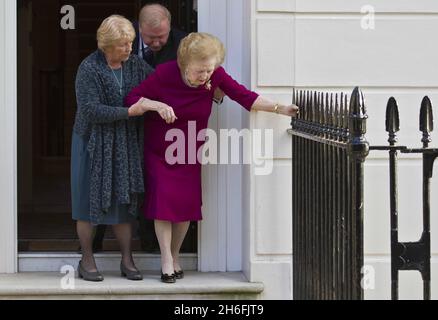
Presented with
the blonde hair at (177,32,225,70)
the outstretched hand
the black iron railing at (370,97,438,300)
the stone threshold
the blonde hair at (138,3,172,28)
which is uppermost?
the blonde hair at (138,3,172,28)

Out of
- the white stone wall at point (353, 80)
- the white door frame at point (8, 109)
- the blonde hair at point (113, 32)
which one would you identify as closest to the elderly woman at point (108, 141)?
the blonde hair at point (113, 32)

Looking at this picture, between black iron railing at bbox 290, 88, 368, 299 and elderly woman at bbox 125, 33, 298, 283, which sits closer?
black iron railing at bbox 290, 88, 368, 299

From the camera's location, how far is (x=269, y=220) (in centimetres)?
605

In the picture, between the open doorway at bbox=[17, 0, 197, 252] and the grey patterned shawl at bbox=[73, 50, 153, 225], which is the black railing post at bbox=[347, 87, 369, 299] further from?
the open doorway at bbox=[17, 0, 197, 252]

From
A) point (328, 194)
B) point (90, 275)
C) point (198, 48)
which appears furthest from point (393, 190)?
point (90, 275)

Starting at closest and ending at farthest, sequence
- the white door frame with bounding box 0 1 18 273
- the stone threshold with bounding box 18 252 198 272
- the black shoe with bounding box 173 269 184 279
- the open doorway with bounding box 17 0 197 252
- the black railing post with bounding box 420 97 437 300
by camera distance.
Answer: the black railing post with bounding box 420 97 437 300
the black shoe with bounding box 173 269 184 279
the white door frame with bounding box 0 1 18 273
the stone threshold with bounding box 18 252 198 272
the open doorway with bounding box 17 0 197 252

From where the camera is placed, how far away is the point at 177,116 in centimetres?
589

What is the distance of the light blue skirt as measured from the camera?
5969 mm

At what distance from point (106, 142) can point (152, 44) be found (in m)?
0.69

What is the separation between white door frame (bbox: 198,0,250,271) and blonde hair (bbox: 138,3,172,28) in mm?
338

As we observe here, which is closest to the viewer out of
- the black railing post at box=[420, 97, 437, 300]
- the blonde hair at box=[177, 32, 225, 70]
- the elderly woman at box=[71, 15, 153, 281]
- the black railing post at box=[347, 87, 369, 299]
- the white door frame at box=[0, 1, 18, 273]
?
the black railing post at box=[347, 87, 369, 299]

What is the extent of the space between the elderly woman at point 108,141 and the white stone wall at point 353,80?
28.3 inches

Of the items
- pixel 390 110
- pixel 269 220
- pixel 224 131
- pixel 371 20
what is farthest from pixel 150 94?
pixel 390 110

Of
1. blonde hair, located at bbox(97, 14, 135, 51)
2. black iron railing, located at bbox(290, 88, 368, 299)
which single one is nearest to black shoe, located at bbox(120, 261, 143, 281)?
black iron railing, located at bbox(290, 88, 368, 299)
